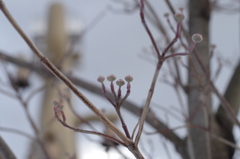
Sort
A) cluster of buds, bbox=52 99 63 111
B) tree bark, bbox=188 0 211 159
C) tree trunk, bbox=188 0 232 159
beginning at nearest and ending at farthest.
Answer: cluster of buds, bbox=52 99 63 111 → tree trunk, bbox=188 0 232 159 → tree bark, bbox=188 0 211 159

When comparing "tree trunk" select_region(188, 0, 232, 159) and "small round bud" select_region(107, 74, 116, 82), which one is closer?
"small round bud" select_region(107, 74, 116, 82)

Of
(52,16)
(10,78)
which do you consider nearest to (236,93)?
(10,78)

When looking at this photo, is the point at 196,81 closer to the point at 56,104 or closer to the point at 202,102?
the point at 202,102

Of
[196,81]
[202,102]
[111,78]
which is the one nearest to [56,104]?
[111,78]

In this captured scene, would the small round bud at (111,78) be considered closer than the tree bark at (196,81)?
Yes

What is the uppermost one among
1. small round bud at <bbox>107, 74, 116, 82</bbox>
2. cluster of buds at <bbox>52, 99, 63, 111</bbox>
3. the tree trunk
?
small round bud at <bbox>107, 74, 116, 82</bbox>

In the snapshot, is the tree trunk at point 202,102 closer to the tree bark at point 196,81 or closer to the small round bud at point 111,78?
the tree bark at point 196,81

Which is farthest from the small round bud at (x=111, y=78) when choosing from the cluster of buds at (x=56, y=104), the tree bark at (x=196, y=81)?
the tree bark at (x=196, y=81)

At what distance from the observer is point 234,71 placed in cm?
171

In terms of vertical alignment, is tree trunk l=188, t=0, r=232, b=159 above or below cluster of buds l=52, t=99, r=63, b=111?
below

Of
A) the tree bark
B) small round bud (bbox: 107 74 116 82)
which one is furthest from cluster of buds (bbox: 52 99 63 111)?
the tree bark

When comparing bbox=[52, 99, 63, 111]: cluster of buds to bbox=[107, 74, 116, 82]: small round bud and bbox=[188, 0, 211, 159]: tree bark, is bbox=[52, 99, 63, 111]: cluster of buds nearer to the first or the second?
bbox=[107, 74, 116, 82]: small round bud

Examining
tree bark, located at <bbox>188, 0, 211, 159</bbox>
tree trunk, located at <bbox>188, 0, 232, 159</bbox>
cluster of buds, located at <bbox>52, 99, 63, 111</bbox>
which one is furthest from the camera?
tree bark, located at <bbox>188, 0, 211, 159</bbox>

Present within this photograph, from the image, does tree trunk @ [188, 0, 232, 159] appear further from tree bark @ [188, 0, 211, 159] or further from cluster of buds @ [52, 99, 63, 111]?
cluster of buds @ [52, 99, 63, 111]
